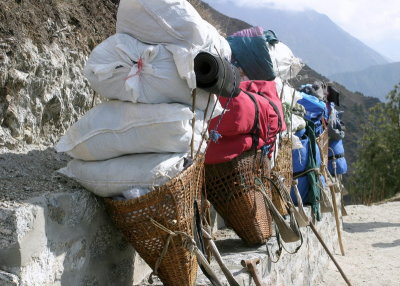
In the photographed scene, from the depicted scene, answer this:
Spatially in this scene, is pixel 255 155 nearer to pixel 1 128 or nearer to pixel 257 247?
pixel 257 247

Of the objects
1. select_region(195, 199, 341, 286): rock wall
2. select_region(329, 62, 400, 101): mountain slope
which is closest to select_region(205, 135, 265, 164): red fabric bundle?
select_region(195, 199, 341, 286): rock wall

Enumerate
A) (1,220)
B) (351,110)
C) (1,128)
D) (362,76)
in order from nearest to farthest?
(1,220)
(1,128)
(351,110)
(362,76)

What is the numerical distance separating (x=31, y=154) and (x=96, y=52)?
2.44ft

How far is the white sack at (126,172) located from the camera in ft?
7.39

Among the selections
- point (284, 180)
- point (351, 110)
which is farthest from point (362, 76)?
point (284, 180)

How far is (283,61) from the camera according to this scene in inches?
165

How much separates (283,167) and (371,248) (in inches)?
132

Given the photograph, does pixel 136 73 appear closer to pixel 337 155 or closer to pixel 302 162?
pixel 302 162

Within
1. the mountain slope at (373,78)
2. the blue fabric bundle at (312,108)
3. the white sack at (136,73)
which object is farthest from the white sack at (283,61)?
the mountain slope at (373,78)

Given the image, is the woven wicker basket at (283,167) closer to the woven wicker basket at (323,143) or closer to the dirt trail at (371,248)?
the woven wicker basket at (323,143)

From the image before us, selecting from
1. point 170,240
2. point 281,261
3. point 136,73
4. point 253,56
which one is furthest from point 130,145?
point 281,261

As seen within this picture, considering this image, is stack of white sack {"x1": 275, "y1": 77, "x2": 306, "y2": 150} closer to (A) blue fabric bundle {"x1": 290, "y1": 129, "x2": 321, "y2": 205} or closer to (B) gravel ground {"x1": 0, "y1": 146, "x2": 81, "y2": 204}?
(A) blue fabric bundle {"x1": 290, "y1": 129, "x2": 321, "y2": 205}

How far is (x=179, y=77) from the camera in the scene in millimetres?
2381

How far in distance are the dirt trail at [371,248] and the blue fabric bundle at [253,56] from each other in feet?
8.57
